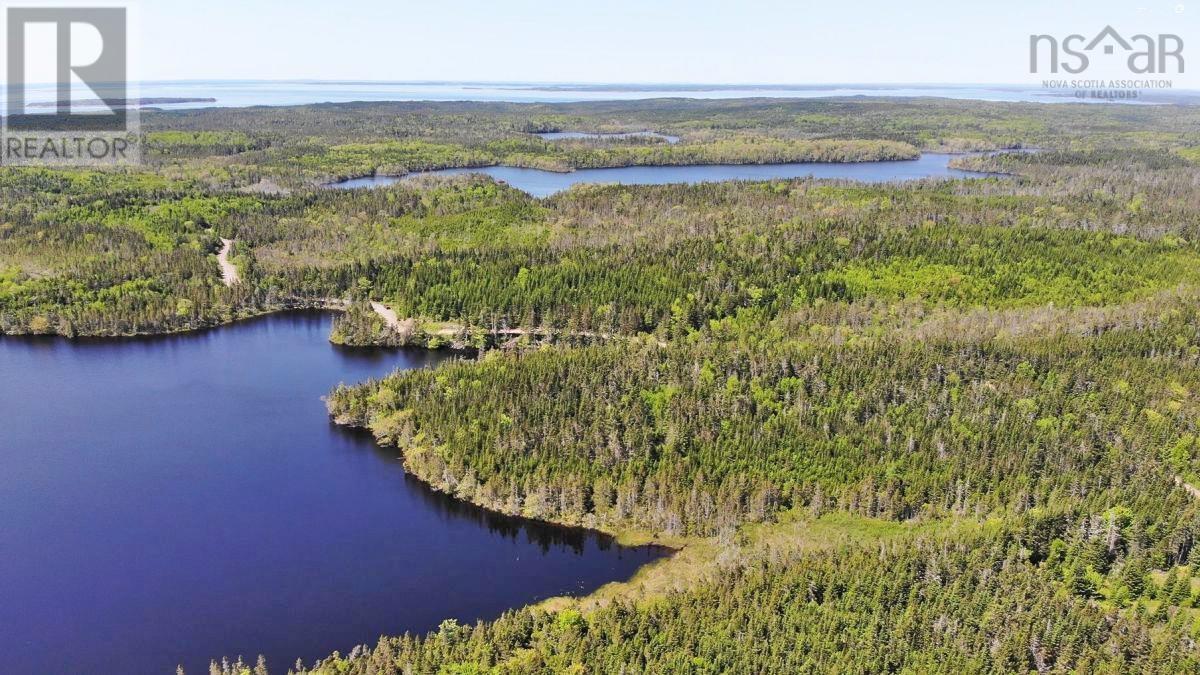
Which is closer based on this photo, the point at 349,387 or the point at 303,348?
the point at 349,387

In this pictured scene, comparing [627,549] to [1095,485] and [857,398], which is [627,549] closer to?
[857,398]

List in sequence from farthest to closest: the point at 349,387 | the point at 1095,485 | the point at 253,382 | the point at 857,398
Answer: the point at 253,382 < the point at 349,387 < the point at 857,398 < the point at 1095,485

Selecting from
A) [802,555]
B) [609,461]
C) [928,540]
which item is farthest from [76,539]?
[928,540]

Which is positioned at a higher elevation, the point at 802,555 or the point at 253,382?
the point at 253,382

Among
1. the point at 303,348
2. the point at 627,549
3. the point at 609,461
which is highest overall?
the point at 303,348

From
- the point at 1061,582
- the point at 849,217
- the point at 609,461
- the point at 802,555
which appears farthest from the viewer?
the point at 849,217

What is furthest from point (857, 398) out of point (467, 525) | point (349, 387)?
point (349, 387)
